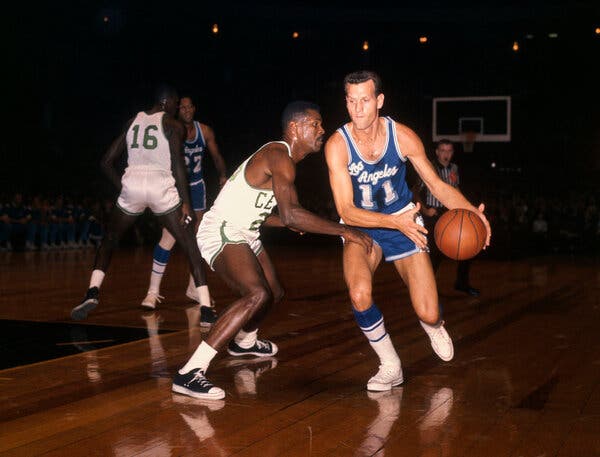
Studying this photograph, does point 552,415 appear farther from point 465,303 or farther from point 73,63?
point 73,63

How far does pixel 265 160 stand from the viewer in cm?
438

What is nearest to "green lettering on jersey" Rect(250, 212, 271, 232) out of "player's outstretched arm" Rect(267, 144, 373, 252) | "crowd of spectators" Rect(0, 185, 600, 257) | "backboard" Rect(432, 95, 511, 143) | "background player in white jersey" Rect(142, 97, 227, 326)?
"player's outstretched arm" Rect(267, 144, 373, 252)

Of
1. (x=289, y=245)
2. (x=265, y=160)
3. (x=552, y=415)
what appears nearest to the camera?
(x=552, y=415)

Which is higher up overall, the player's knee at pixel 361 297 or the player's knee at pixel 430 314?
the player's knee at pixel 361 297

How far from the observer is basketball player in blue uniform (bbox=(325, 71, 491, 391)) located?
438cm

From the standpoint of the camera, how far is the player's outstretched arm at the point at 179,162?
6.80m

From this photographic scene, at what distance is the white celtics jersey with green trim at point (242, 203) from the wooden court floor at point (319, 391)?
86 centimetres

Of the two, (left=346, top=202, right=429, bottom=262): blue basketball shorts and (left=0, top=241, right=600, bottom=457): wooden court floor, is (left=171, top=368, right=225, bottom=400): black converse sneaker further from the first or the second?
(left=346, top=202, right=429, bottom=262): blue basketball shorts

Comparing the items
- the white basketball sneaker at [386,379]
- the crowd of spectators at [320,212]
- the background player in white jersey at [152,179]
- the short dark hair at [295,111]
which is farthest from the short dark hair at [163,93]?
the crowd of spectators at [320,212]

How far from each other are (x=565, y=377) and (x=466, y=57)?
972 inches

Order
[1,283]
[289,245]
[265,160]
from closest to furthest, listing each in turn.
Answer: [265,160] → [1,283] → [289,245]

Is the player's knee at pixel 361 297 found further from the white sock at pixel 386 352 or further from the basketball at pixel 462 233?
the basketball at pixel 462 233

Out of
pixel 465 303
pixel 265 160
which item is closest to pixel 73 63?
pixel 465 303

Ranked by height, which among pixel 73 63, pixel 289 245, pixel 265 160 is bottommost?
pixel 289 245
